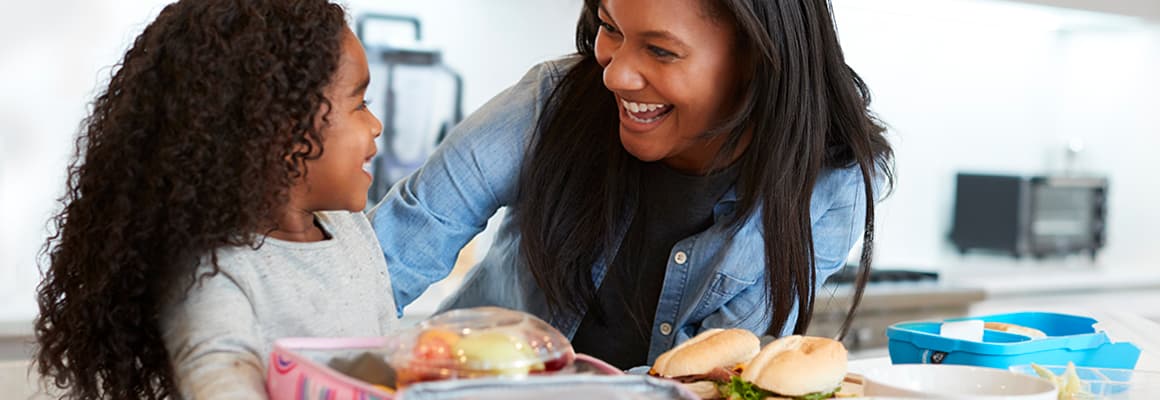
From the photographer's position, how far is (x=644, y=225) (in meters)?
1.45

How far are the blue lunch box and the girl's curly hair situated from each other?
578mm

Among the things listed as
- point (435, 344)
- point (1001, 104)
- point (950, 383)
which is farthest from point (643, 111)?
point (1001, 104)

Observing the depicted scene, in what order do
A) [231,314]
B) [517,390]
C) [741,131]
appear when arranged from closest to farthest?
[517,390] < [231,314] < [741,131]

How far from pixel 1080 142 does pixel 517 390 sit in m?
3.69

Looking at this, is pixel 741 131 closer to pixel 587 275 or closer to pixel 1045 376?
pixel 587 275

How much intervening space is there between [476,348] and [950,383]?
15.0 inches

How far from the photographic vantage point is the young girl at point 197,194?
87cm

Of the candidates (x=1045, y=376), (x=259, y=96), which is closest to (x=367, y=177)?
(x=259, y=96)

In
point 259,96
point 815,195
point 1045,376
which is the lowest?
point 1045,376

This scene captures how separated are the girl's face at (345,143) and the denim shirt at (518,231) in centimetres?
33

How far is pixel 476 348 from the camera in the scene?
733 millimetres

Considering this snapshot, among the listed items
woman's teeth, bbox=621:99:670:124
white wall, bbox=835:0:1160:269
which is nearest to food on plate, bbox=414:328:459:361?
woman's teeth, bbox=621:99:670:124

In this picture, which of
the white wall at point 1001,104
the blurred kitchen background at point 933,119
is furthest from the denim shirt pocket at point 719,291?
the white wall at point 1001,104

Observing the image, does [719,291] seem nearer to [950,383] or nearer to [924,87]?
[950,383]
